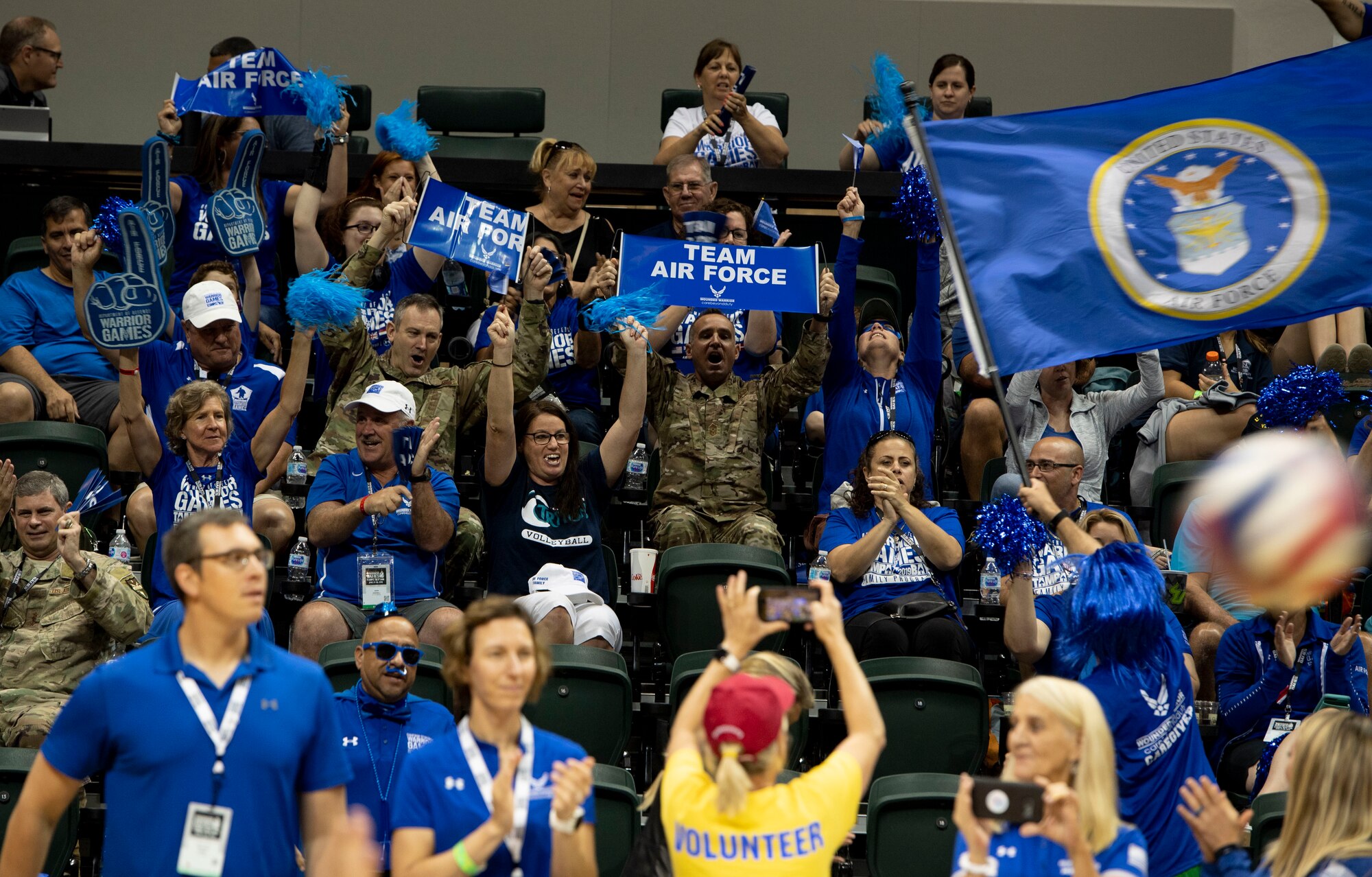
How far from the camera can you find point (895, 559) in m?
6.05

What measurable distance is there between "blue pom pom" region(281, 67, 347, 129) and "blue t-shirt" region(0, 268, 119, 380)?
1152 mm

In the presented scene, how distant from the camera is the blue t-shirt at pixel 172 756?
322 cm

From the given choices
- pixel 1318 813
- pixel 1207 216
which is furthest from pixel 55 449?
pixel 1318 813

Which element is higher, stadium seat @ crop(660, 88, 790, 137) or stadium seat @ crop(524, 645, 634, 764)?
stadium seat @ crop(660, 88, 790, 137)

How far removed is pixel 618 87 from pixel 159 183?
513 cm

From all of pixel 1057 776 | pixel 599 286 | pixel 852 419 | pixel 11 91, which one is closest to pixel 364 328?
pixel 599 286

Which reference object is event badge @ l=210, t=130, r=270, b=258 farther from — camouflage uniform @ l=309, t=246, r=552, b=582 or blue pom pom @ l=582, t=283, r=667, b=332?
blue pom pom @ l=582, t=283, r=667, b=332

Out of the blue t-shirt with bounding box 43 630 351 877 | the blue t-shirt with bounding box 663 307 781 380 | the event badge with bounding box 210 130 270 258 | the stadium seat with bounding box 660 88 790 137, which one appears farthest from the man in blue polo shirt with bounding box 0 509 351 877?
the stadium seat with bounding box 660 88 790 137

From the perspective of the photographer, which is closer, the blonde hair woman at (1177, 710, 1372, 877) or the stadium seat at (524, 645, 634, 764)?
the blonde hair woman at (1177, 710, 1372, 877)

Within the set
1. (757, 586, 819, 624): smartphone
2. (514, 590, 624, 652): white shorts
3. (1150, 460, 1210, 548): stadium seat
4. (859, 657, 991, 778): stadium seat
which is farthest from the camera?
(1150, 460, 1210, 548): stadium seat

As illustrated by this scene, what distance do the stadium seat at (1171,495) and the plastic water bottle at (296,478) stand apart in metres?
3.50

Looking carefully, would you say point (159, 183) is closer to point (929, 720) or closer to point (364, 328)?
point (364, 328)

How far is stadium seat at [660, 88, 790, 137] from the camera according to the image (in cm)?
974

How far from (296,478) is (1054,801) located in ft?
14.7
